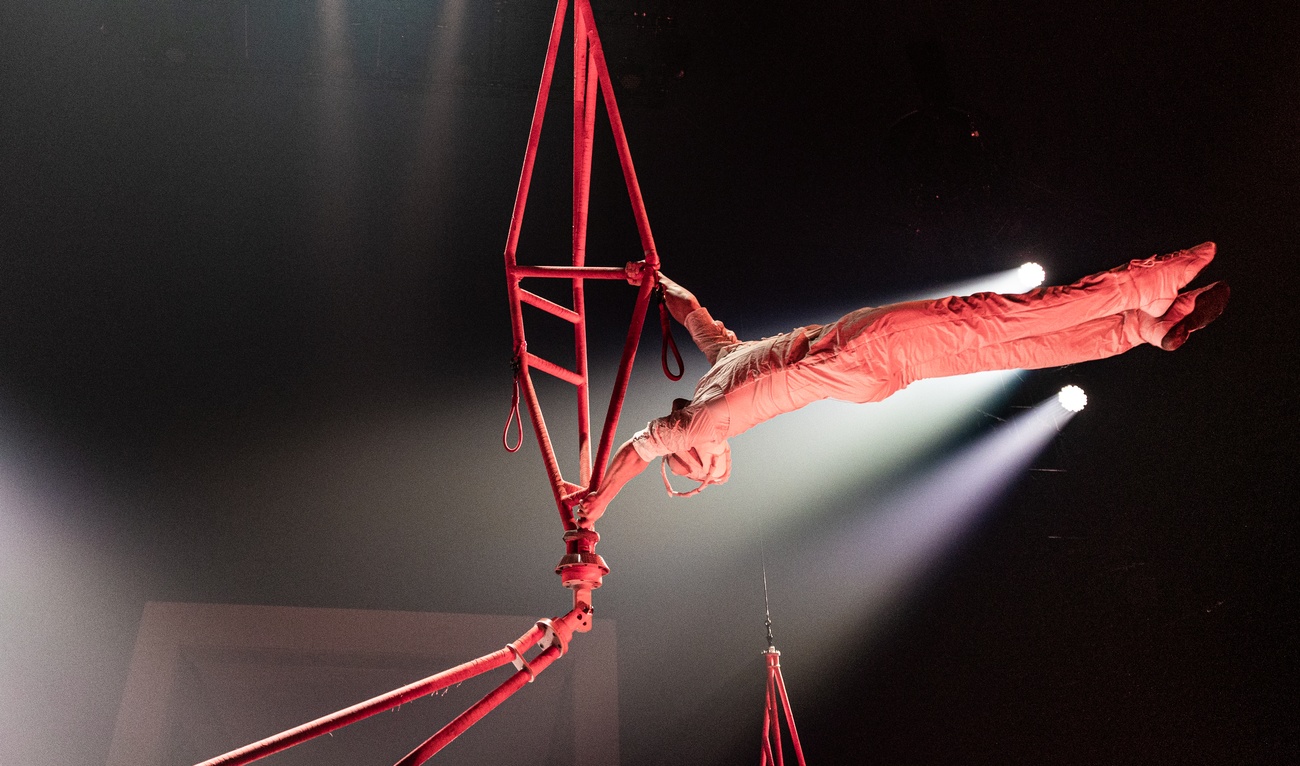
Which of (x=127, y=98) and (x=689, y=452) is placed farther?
(x=127, y=98)

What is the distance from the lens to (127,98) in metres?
5.00

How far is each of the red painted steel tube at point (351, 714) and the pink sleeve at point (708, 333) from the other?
1.38m

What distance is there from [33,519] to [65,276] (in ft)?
4.18

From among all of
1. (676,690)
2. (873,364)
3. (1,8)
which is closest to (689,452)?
(873,364)

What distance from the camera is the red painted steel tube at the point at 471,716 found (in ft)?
7.95

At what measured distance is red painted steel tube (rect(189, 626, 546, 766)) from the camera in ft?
7.43

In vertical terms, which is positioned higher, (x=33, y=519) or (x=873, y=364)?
(x=33, y=519)

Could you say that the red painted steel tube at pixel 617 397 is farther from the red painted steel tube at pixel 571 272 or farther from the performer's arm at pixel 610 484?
the red painted steel tube at pixel 571 272

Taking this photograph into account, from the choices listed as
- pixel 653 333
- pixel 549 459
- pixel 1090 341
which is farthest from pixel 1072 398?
pixel 549 459

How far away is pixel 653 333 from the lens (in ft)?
18.3

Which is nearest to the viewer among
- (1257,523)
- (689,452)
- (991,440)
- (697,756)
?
(689,452)

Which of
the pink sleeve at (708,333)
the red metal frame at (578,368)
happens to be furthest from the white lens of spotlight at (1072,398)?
the red metal frame at (578,368)

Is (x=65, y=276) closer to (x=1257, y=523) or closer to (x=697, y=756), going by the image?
(x=697, y=756)

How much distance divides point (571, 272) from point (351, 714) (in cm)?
177
